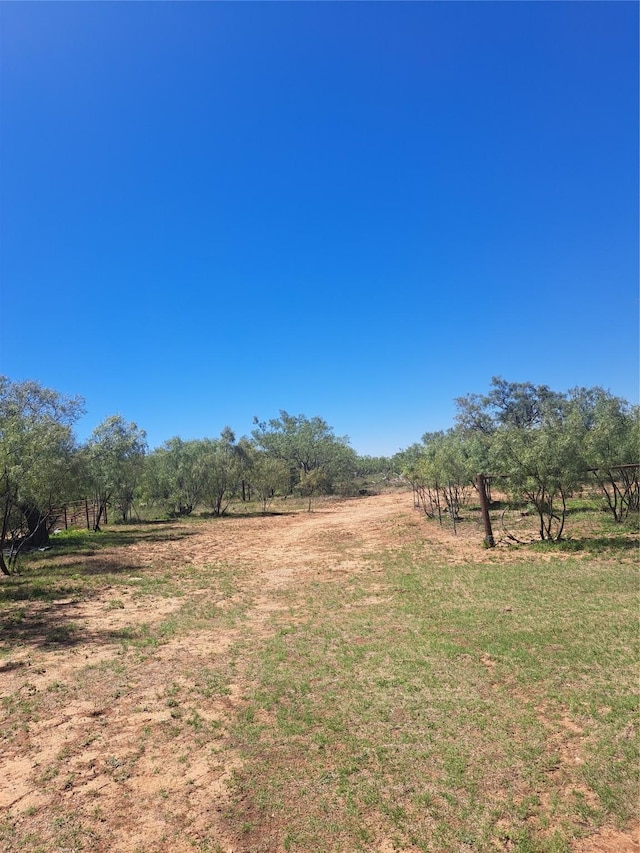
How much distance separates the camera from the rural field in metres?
3.46

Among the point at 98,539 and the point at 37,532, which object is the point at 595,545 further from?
the point at 37,532

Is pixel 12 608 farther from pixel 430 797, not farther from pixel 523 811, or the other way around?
pixel 523 811

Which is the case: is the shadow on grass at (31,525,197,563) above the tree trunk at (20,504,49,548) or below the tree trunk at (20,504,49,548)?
below

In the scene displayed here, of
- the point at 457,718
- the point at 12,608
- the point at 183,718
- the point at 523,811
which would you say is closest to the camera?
the point at 523,811

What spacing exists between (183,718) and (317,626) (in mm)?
3502

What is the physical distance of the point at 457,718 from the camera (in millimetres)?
4863

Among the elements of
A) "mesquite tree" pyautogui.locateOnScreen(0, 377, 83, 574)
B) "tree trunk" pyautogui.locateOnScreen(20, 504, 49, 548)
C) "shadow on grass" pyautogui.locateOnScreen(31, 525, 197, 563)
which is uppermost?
"mesquite tree" pyautogui.locateOnScreen(0, 377, 83, 574)

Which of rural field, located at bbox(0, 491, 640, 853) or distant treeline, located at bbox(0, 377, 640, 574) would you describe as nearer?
rural field, located at bbox(0, 491, 640, 853)

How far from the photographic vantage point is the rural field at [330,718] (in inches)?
136

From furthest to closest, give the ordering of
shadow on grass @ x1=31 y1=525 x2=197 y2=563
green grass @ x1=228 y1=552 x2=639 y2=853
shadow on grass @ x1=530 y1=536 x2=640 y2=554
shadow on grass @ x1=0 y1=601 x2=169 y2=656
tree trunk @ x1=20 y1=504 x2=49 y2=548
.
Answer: tree trunk @ x1=20 y1=504 x2=49 y2=548 < shadow on grass @ x1=31 y1=525 x2=197 y2=563 < shadow on grass @ x1=530 y1=536 x2=640 y2=554 < shadow on grass @ x1=0 y1=601 x2=169 y2=656 < green grass @ x1=228 y1=552 x2=639 y2=853

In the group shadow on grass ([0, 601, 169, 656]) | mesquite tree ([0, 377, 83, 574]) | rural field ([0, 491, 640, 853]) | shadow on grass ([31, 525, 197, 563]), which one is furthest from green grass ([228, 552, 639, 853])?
shadow on grass ([31, 525, 197, 563])

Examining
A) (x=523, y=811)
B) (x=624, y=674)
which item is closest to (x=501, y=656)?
(x=624, y=674)

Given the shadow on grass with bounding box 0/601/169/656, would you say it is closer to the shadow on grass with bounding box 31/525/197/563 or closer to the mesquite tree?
the mesquite tree

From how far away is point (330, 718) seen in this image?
4996mm
